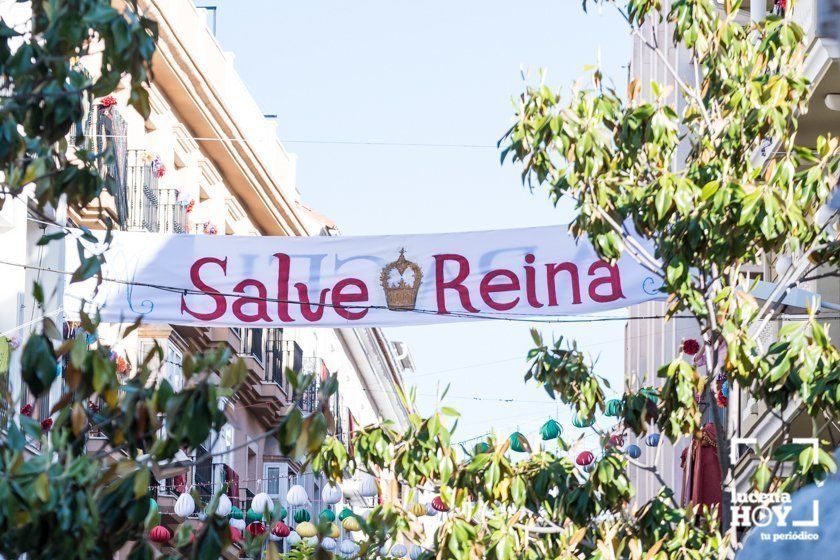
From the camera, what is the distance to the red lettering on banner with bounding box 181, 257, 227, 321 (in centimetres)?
1441

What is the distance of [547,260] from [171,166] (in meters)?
18.4

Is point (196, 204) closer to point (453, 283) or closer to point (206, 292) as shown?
point (206, 292)

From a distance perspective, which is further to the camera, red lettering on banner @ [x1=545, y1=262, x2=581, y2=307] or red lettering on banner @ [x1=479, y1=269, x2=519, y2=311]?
red lettering on banner @ [x1=479, y1=269, x2=519, y2=311]

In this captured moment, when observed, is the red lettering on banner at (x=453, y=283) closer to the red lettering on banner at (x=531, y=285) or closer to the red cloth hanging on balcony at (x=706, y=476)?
the red lettering on banner at (x=531, y=285)

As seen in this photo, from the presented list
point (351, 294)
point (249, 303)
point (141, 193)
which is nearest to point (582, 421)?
point (351, 294)

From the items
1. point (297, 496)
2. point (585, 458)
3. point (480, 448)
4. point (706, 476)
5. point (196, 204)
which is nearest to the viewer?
point (480, 448)

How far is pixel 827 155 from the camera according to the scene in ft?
37.3

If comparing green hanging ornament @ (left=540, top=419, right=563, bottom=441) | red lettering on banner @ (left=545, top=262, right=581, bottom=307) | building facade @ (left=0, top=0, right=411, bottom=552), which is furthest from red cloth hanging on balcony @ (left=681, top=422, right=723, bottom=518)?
red lettering on banner @ (left=545, top=262, right=581, bottom=307)

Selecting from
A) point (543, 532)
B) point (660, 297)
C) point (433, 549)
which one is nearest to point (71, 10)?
point (433, 549)

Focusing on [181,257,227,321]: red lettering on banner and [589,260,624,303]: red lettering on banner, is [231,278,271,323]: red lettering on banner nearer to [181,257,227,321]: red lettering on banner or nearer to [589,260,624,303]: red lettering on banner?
[181,257,227,321]: red lettering on banner

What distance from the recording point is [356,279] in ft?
48.3

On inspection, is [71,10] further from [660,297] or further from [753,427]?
[753,427]

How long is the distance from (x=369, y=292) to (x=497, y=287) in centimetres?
109

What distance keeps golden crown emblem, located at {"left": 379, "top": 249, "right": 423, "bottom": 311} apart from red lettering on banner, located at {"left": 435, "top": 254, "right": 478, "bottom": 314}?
17 cm
